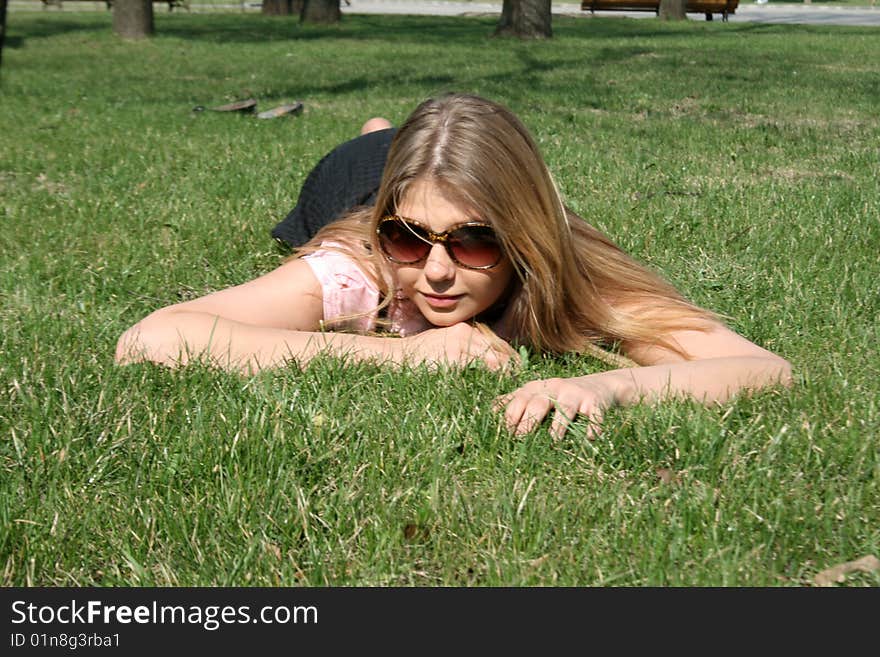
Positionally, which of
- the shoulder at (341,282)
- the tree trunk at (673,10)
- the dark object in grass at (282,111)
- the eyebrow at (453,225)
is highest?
the tree trunk at (673,10)

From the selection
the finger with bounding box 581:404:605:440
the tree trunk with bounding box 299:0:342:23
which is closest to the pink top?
the finger with bounding box 581:404:605:440

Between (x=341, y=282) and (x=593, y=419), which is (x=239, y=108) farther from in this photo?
(x=593, y=419)

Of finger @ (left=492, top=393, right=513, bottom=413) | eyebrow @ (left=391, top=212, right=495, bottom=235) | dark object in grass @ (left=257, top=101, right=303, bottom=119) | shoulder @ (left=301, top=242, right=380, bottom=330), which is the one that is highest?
eyebrow @ (left=391, top=212, right=495, bottom=235)

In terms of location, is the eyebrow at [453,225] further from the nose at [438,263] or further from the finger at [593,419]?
the finger at [593,419]

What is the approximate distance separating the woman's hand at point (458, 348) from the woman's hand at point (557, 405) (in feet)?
1.26

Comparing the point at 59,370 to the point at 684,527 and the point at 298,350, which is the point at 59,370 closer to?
the point at 298,350

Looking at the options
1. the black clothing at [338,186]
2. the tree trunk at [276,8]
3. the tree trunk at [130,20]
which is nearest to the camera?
the black clothing at [338,186]

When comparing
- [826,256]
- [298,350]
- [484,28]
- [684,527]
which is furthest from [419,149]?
[484,28]

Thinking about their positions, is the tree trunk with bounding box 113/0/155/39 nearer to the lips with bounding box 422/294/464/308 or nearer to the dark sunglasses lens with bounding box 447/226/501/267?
the lips with bounding box 422/294/464/308

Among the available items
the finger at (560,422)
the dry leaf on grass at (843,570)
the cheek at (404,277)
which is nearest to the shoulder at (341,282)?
the cheek at (404,277)

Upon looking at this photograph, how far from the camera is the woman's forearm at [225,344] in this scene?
3.14m

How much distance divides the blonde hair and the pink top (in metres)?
0.05

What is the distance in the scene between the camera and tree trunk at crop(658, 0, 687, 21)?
26500mm

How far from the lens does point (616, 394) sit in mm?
2820
